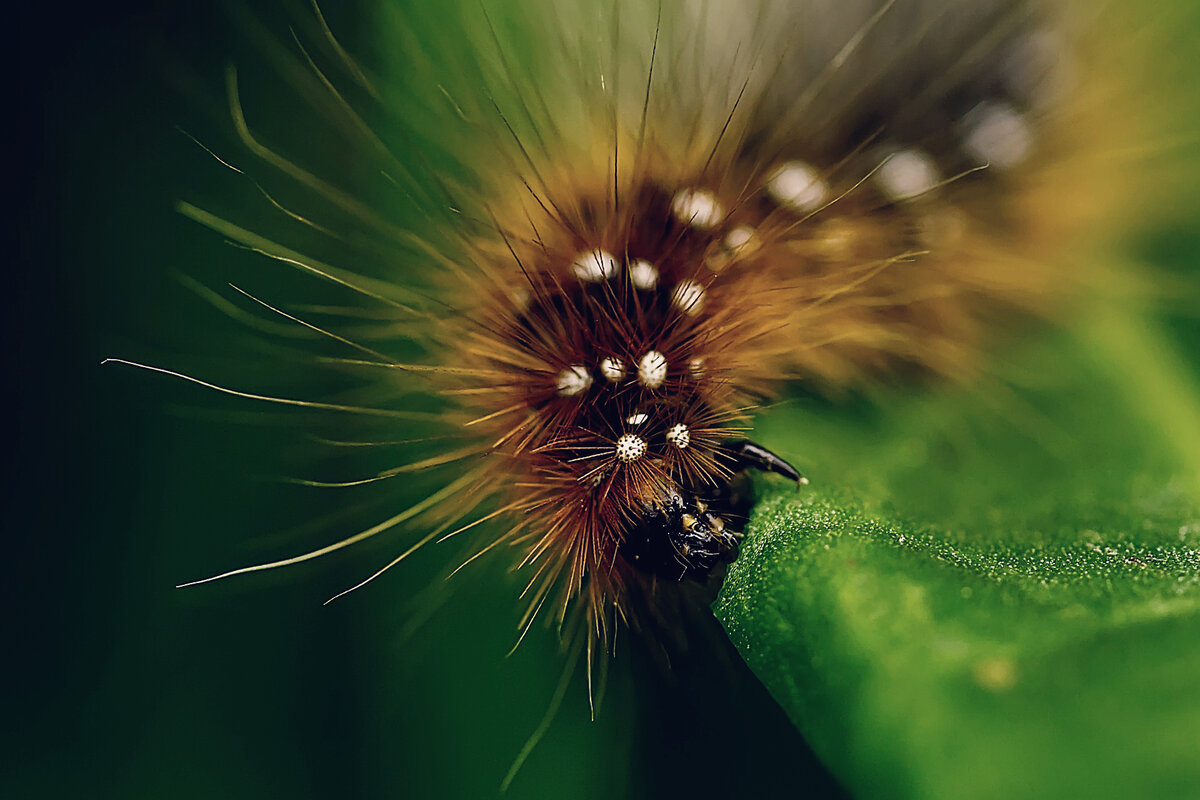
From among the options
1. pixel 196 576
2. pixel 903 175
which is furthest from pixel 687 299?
pixel 196 576

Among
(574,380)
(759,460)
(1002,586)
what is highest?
(574,380)

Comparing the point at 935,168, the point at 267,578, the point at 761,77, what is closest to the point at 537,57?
the point at 761,77

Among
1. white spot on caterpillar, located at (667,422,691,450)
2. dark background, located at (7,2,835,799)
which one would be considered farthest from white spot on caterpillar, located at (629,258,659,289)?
dark background, located at (7,2,835,799)

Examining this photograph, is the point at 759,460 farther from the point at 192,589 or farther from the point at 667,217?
the point at 192,589

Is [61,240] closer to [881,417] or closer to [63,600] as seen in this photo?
[63,600]

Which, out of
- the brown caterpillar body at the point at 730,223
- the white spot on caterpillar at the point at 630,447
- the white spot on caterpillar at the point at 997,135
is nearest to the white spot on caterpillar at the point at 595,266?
the brown caterpillar body at the point at 730,223

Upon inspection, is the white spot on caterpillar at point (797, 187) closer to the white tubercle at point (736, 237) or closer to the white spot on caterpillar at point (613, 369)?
the white tubercle at point (736, 237)
